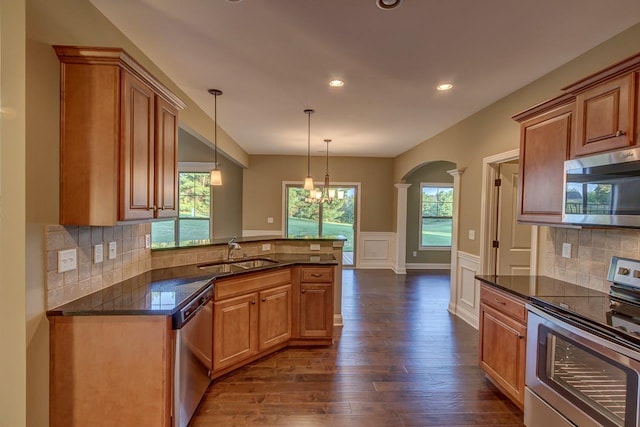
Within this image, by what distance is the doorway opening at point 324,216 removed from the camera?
7.63m

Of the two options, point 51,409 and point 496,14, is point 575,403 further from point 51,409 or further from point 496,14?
point 51,409

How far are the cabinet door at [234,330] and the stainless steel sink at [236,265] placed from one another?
296mm

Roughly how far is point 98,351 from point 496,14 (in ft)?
10.2

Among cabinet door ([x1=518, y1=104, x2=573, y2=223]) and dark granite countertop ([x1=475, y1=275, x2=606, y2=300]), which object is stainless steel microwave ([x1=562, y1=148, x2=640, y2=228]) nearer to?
cabinet door ([x1=518, y1=104, x2=573, y2=223])

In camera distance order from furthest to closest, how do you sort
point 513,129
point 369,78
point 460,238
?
point 460,238 < point 513,129 < point 369,78

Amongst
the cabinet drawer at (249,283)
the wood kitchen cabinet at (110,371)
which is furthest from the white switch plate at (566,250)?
the wood kitchen cabinet at (110,371)

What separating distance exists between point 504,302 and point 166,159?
111 inches

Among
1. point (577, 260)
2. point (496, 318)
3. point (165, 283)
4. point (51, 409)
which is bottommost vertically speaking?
point (51, 409)

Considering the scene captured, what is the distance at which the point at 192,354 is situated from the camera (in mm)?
2096

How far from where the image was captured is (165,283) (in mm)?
2367

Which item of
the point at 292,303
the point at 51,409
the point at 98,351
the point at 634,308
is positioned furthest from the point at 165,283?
the point at 634,308

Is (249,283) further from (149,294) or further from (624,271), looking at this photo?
(624,271)

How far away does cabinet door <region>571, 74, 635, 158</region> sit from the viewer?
1773 millimetres

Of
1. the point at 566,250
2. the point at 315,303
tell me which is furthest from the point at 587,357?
the point at 315,303
